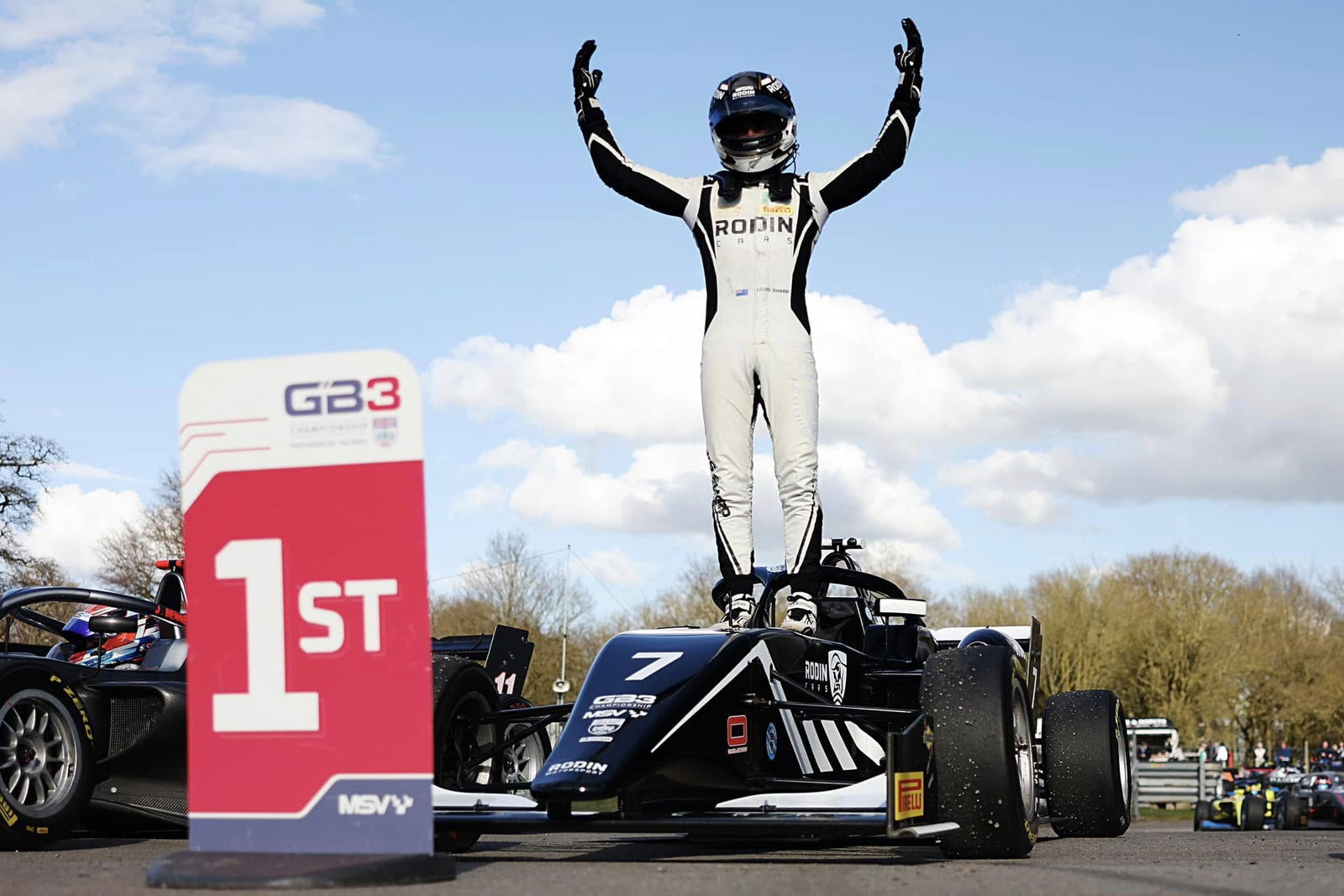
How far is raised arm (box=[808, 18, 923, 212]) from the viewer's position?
29.9 ft

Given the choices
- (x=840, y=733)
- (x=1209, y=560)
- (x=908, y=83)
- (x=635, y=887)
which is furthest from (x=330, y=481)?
(x=1209, y=560)

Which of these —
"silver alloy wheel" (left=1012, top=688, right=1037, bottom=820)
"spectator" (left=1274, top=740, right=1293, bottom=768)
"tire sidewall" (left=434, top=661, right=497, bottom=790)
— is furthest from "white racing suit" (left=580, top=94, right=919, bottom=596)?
"spectator" (left=1274, top=740, right=1293, bottom=768)

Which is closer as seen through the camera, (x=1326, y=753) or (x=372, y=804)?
(x=372, y=804)

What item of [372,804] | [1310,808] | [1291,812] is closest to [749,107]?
[372,804]

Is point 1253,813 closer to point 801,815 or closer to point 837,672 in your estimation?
point 837,672

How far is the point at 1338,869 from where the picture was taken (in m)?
6.05

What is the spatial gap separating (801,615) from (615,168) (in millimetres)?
2927

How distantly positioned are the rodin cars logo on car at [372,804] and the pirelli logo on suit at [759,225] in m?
4.91

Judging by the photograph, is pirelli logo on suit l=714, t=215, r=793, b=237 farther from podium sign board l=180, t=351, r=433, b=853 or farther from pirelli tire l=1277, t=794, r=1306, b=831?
pirelli tire l=1277, t=794, r=1306, b=831

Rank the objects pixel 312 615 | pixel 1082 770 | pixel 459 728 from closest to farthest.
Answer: pixel 312 615 < pixel 459 728 < pixel 1082 770

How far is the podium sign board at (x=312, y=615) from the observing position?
16.1ft

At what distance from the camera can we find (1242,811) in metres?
30.0

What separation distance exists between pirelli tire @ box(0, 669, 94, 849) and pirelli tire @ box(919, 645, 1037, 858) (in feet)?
14.2

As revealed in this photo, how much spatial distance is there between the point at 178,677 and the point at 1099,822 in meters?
5.39
